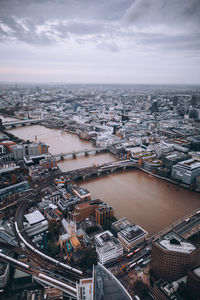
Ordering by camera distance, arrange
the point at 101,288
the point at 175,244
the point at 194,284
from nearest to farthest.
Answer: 1. the point at 101,288
2. the point at 194,284
3. the point at 175,244

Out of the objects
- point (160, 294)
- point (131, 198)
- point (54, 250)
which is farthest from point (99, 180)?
point (160, 294)

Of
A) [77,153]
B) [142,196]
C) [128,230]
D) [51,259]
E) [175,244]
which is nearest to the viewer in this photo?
[175,244]

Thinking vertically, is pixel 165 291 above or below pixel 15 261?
above

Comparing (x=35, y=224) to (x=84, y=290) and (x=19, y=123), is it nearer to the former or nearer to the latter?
(x=84, y=290)

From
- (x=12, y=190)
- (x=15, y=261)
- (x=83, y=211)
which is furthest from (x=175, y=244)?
(x=12, y=190)

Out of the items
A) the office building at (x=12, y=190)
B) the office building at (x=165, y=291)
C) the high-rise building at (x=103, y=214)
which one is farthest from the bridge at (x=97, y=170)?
the office building at (x=165, y=291)

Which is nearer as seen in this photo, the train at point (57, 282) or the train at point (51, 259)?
the train at point (57, 282)

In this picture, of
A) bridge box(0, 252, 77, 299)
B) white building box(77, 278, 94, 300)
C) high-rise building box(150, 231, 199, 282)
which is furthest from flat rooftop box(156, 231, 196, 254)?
bridge box(0, 252, 77, 299)

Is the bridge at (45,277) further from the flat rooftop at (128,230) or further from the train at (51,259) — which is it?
the flat rooftop at (128,230)

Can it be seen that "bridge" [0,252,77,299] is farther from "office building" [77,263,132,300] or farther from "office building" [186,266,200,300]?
"office building" [186,266,200,300]
